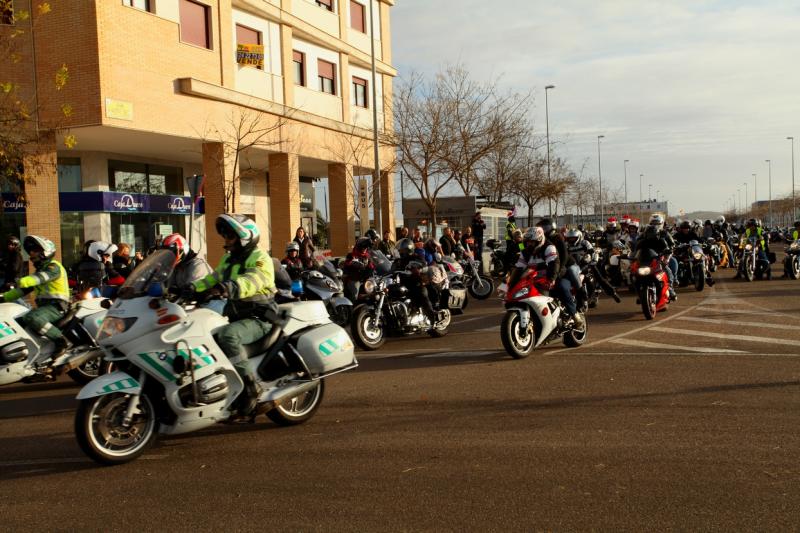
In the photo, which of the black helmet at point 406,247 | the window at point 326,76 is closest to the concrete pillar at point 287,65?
the window at point 326,76

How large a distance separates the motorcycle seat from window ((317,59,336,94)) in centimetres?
2683

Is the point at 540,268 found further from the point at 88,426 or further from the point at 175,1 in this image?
the point at 175,1

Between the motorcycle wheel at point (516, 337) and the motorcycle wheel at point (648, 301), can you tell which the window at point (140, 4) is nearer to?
the motorcycle wheel at point (648, 301)

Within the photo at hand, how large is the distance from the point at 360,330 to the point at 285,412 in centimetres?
469

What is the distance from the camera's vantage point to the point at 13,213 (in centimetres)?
2397

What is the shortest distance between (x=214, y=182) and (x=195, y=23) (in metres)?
5.11

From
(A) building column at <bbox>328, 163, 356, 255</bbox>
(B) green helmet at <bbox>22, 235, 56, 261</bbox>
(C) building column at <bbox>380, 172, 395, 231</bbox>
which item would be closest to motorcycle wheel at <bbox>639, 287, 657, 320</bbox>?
(B) green helmet at <bbox>22, 235, 56, 261</bbox>

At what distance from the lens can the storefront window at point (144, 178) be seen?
26386 mm

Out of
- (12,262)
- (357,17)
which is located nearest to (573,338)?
(12,262)

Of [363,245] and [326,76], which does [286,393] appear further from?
[326,76]

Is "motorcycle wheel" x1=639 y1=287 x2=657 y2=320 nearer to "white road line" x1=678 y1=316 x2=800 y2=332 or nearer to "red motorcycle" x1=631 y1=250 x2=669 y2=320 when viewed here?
"red motorcycle" x1=631 y1=250 x2=669 y2=320

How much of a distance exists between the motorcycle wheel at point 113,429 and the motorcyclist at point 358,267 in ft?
28.0

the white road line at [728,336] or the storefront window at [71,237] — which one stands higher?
the storefront window at [71,237]

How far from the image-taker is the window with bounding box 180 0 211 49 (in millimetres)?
24234
